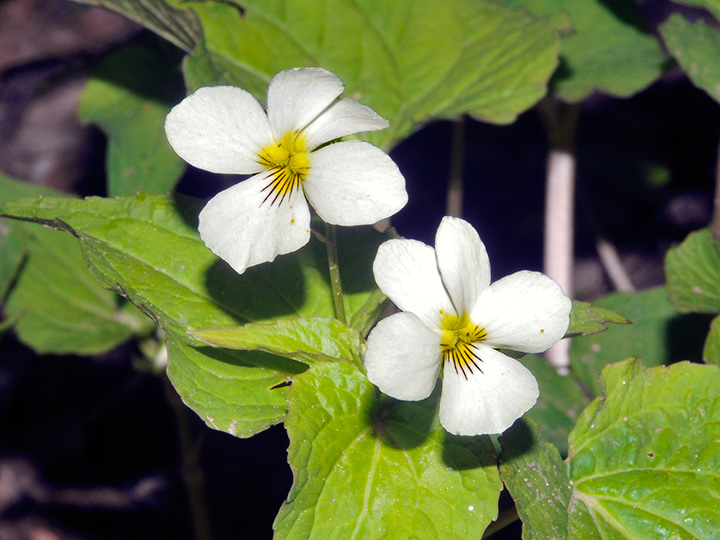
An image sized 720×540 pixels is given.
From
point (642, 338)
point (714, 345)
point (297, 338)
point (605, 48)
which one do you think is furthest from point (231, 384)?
point (605, 48)

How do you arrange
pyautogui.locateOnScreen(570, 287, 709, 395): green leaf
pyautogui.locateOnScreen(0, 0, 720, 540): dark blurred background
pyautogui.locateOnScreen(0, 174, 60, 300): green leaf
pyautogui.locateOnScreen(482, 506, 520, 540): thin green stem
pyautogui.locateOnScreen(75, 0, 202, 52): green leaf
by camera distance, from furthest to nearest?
pyautogui.locateOnScreen(0, 0, 720, 540): dark blurred background
pyautogui.locateOnScreen(0, 174, 60, 300): green leaf
pyautogui.locateOnScreen(570, 287, 709, 395): green leaf
pyautogui.locateOnScreen(75, 0, 202, 52): green leaf
pyautogui.locateOnScreen(482, 506, 520, 540): thin green stem

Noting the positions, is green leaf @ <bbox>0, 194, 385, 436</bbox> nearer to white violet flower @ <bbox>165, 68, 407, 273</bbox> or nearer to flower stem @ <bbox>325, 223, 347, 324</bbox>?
flower stem @ <bbox>325, 223, 347, 324</bbox>

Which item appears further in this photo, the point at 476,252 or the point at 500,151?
the point at 500,151

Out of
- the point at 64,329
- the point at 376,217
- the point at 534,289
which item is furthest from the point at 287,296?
the point at 64,329

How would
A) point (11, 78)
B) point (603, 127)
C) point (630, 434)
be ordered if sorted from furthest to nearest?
point (11, 78), point (603, 127), point (630, 434)

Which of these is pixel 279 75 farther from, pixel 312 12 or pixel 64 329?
pixel 64 329

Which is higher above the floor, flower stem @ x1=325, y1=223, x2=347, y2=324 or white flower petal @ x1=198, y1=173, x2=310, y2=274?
white flower petal @ x1=198, y1=173, x2=310, y2=274

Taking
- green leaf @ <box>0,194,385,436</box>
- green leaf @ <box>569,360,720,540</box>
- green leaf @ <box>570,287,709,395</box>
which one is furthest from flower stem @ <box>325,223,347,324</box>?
green leaf @ <box>570,287,709,395</box>
